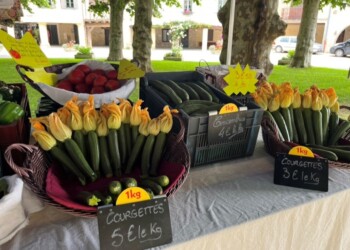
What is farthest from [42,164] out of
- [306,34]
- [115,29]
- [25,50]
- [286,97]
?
[306,34]

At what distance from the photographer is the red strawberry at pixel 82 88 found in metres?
1.14

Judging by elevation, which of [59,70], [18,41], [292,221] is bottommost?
[292,221]

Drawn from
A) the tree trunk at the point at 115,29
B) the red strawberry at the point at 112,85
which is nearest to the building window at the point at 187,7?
the tree trunk at the point at 115,29

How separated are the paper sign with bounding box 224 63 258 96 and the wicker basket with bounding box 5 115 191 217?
406mm

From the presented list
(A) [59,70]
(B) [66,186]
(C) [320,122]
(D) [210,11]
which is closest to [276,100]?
(C) [320,122]

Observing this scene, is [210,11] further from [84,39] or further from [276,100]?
[276,100]

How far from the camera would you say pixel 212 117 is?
89 centimetres

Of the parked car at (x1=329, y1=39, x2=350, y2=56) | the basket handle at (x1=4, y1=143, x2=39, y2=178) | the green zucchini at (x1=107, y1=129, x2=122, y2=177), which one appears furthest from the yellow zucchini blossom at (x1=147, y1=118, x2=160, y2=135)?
the parked car at (x1=329, y1=39, x2=350, y2=56)

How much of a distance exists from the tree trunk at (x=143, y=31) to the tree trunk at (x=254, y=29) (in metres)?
3.18

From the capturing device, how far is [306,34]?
7281mm

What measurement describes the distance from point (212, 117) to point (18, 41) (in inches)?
31.0

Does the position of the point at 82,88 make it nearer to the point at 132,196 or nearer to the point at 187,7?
the point at 132,196

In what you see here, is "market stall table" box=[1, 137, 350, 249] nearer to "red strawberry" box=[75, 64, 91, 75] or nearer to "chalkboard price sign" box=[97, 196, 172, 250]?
"chalkboard price sign" box=[97, 196, 172, 250]

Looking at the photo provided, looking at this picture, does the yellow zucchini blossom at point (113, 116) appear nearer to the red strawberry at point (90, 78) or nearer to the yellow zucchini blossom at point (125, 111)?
the yellow zucchini blossom at point (125, 111)
